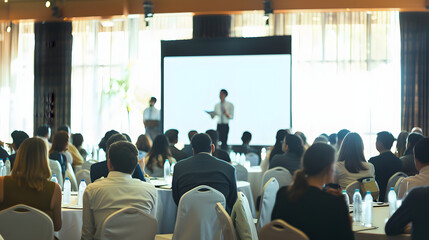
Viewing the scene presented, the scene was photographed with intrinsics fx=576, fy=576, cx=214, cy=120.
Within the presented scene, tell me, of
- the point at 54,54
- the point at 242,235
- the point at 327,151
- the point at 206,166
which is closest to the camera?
the point at 327,151

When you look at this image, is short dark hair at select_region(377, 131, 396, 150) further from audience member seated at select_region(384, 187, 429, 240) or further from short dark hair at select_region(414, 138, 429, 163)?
audience member seated at select_region(384, 187, 429, 240)

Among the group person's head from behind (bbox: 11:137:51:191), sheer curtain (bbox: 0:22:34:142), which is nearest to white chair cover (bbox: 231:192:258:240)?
person's head from behind (bbox: 11:137:51:191)

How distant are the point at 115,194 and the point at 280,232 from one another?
54.7 inches

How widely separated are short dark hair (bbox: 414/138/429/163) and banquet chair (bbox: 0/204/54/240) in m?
2.58

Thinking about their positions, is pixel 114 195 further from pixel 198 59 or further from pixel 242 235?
pixel 198 59

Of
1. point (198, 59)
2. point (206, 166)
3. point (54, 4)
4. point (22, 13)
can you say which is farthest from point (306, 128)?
point (206, 166)

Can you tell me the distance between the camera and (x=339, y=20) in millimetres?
13648

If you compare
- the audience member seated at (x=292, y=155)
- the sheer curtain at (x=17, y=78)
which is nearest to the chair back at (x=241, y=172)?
the audience member seated at (x=292, y=155)

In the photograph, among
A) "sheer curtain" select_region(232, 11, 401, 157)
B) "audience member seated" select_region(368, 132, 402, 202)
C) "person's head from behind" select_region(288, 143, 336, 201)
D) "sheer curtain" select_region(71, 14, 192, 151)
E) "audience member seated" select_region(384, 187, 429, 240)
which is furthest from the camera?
"sheer curtain" select_region(71, 14, 192, 151)

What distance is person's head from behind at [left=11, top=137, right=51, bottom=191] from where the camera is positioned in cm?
387

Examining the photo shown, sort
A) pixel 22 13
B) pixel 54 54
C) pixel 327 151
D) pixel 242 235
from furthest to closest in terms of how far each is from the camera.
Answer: pixel 54 54, pixel 22 13, pixel 242 235, pixel 327 151

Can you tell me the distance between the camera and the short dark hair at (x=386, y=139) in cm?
601

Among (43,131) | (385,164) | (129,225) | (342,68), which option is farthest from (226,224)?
(342,68)

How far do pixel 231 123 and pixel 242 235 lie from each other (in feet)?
31.4
